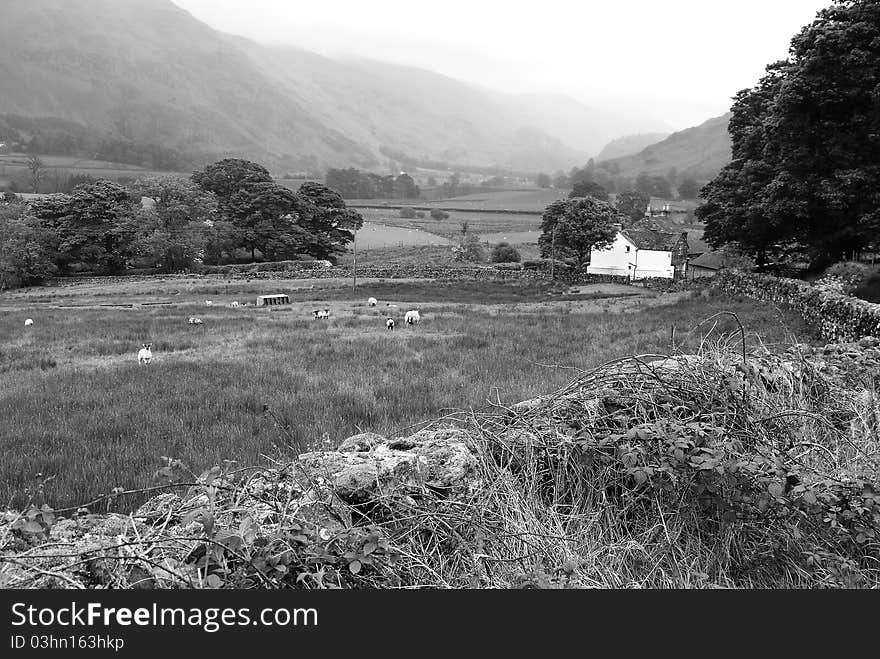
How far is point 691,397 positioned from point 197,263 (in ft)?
Answer: 248

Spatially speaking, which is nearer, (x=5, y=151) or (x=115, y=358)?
(x=115, y=358)

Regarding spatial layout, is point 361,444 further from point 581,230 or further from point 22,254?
point 22,254

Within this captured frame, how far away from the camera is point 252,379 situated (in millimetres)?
11828

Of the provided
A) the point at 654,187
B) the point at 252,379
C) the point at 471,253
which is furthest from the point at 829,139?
the point at 654,187

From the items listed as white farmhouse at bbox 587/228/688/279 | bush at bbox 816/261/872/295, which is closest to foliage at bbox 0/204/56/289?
white farmhouse at bbox 587/228/688/279

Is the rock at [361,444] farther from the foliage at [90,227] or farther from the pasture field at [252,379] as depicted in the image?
the foliage at [90,227]

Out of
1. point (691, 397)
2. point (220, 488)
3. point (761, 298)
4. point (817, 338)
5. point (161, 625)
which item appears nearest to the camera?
point (161, 625)

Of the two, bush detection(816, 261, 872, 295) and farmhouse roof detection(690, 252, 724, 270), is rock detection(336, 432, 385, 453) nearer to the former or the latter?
bush detection(816, 261, 872, 295)

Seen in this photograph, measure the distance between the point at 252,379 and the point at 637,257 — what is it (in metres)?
72.9

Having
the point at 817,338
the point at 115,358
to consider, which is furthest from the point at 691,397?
the point at 115,358

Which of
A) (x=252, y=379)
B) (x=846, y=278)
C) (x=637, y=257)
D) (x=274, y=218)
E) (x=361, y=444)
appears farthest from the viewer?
(x=274, y=218)

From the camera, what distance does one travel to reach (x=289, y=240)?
75.3 m

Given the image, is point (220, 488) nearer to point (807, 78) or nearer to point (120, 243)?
point (807, 78)

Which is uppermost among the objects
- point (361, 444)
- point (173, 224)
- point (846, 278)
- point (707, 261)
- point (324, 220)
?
point (324, 220)
